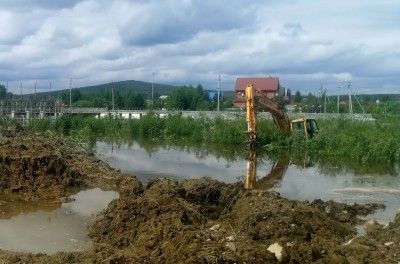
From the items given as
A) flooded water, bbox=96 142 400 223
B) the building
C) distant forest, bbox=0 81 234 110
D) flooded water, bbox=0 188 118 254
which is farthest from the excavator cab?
distant forest, bbox=0 81 234 110

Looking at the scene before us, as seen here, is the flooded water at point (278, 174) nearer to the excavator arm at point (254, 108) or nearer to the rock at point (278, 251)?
the excavator arm at point (254, 108)

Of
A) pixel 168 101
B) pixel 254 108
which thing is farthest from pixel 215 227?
pixel 168 101

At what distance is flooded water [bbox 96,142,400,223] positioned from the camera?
44.6 feet

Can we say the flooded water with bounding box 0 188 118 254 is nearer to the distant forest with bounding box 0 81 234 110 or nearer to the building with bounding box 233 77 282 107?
the building with bounding box 233 77 282 107

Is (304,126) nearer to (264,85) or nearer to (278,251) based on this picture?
(278,251)

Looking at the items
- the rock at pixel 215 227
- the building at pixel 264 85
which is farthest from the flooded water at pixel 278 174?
the building at pixel 264 85

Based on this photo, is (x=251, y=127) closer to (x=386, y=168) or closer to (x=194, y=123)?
(x=386, y=168)

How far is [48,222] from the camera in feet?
32.3

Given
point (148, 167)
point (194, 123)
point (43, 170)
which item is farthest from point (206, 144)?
point (43, 170)

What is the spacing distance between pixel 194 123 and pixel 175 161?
15874 millimetres

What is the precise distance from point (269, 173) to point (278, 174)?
0.32m

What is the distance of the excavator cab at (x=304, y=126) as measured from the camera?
28.9 meters

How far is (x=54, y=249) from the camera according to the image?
316 inches

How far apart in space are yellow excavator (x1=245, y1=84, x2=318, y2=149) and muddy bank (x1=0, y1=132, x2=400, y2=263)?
42.3 ft
